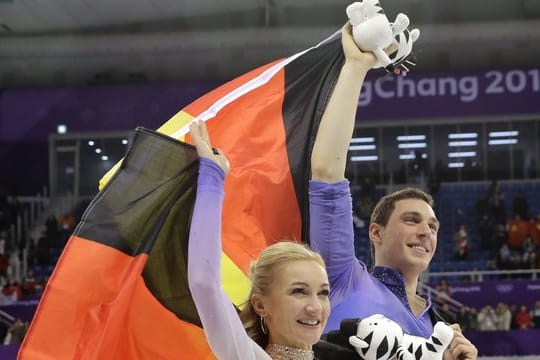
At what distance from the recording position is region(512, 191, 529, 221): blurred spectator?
1711cm

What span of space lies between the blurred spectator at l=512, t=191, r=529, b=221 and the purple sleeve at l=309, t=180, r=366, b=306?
1457 centimetres

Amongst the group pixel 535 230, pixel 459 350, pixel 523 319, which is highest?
pixel 535 230

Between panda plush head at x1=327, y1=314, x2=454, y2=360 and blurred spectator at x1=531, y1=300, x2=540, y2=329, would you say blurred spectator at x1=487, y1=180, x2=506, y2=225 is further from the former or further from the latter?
panda plush head at x1=327, y1=314, x2=454, y2=360

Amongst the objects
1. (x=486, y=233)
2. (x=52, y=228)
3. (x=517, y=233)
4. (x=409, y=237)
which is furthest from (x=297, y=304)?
(x=52, y=228)

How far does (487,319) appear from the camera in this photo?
13.1m

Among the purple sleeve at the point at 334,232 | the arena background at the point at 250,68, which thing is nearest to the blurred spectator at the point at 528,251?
the arena background at the point at 250,68

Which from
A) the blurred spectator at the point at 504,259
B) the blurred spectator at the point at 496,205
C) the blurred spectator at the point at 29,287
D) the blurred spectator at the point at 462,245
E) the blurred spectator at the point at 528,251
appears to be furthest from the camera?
the blurred spectator at the point at 496,205

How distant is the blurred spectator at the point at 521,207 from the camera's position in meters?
17.1

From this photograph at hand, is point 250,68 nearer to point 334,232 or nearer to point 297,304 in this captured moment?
point 334,232

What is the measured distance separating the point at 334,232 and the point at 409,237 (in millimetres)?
280

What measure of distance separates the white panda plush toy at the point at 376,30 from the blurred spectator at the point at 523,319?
33.9 ft

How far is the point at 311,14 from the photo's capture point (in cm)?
1825

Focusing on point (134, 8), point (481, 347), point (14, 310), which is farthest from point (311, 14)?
point (481, 347)

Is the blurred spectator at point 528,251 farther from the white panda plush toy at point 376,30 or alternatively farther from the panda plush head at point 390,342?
the panda plush head at point 390,342
